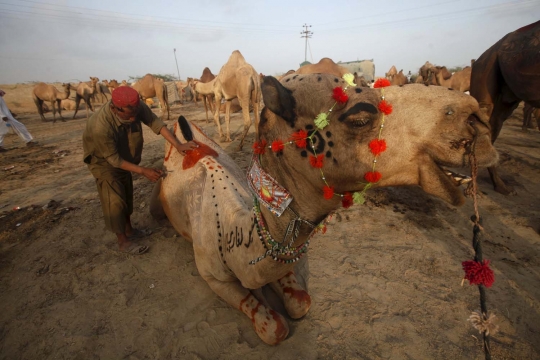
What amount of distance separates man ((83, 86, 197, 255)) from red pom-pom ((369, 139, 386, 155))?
2.53 meters

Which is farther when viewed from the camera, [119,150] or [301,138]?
[119,150]

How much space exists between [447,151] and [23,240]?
548cm

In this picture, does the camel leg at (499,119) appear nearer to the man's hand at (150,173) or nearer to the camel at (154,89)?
the man's hand at (150,173)

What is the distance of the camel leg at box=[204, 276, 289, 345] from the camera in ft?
7.52

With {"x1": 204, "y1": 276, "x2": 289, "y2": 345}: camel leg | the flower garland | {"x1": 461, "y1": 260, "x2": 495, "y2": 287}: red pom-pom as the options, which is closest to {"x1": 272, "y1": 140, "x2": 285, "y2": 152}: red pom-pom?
the flower garland

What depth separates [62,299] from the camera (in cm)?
304

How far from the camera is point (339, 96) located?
4.24 feet

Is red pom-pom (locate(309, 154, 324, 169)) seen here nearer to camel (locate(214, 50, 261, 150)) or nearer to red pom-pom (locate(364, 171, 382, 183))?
red pom-pom (locate(364, 171, 382, 183))

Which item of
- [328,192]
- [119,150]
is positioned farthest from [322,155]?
[119,150]

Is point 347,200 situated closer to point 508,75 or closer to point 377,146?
point 377,146

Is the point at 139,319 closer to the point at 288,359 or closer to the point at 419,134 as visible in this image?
the point at 288,359

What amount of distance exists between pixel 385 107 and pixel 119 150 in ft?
10.8

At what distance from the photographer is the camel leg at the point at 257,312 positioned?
7.52 feet

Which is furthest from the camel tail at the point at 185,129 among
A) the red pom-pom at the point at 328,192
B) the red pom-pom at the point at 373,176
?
the red pom-pom at the point at 373,176
